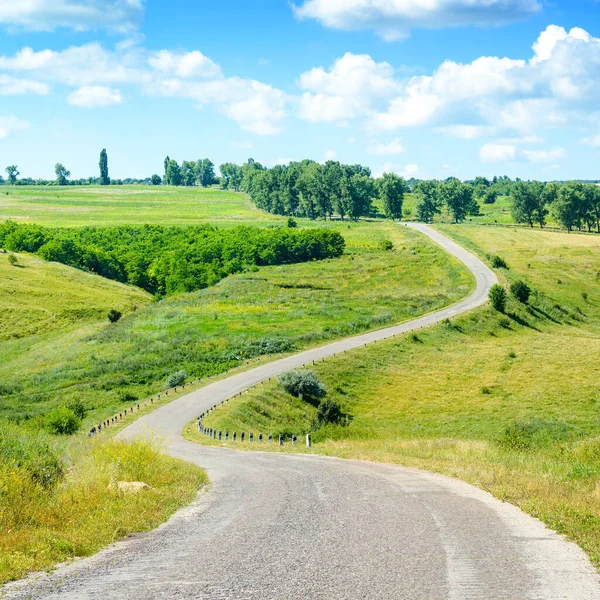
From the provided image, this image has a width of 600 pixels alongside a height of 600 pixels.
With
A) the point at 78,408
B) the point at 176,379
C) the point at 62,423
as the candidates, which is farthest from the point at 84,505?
the point at 176,379

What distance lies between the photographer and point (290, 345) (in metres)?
71.1

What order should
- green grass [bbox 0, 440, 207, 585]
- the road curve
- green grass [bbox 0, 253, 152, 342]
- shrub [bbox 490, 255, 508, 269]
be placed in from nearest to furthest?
the road curve → green grass [bbox 0, 440, 207, 585] → green grass [bbox 0, 253, 152, 342] → shrub [bbox 490, 255, 508, 269]

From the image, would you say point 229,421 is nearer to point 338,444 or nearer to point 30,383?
point 338,444

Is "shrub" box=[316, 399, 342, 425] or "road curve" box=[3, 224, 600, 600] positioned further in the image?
"shrub" box=[316, 399, 342, 425]

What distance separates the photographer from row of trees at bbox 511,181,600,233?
553ft

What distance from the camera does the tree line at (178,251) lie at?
149 metres

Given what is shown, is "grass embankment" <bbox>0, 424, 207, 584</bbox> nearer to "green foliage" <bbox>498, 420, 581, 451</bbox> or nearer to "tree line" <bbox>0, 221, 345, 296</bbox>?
"green foliage" <bbox>498, 420, 581, 451</bbox>

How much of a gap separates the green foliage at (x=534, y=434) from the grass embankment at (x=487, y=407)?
0.40 feet

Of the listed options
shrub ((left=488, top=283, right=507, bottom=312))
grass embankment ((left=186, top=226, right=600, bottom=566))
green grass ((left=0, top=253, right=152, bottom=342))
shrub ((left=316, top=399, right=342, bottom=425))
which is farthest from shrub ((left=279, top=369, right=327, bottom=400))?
green grass ((left=0, top=253, right=152, bottom=342))

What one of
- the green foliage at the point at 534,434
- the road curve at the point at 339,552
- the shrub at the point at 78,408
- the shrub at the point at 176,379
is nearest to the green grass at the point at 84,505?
the road curve at the point at 339,552

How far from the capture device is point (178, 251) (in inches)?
6225

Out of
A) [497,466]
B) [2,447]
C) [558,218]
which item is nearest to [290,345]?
[497,466]

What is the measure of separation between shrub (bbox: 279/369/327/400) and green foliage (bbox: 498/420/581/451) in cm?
1563

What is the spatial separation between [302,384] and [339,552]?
128 ft
